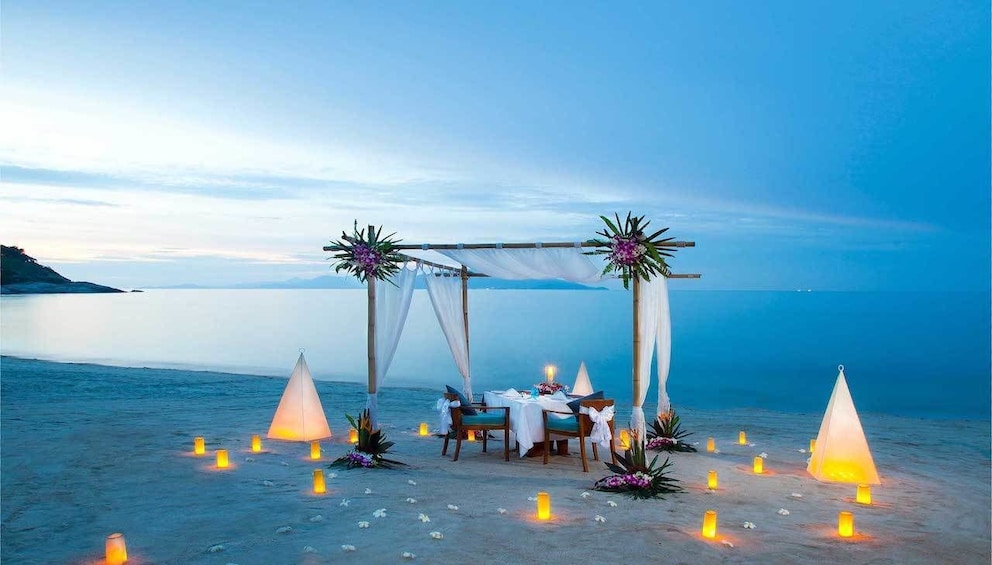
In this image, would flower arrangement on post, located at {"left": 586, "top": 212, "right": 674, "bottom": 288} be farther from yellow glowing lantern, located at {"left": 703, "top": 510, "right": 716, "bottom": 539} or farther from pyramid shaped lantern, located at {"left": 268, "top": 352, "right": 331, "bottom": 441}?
pyramid shaped lantern, located at {"left": 268, "top": 352, "right": 331, "bottom": 441}

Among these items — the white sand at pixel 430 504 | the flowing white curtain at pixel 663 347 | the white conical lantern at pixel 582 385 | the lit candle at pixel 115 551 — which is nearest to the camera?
the lit candle at pixel 115 551

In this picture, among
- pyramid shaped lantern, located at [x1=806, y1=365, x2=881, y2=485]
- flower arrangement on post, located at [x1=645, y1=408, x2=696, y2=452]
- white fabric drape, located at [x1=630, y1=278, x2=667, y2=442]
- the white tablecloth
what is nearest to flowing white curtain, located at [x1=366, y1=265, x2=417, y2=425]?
the white tablecloth

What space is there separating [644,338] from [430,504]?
3.69 metres

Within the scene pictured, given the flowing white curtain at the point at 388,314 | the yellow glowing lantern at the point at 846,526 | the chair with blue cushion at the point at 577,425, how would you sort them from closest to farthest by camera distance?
1. the yellow glowing lantern at the point at 846,526
2. the chair with blue cushion at the point at 577,425
3. the flowing white curtain at the point at 388,314

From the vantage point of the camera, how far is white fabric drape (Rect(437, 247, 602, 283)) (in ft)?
27.4

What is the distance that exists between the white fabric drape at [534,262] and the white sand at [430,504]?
235cm

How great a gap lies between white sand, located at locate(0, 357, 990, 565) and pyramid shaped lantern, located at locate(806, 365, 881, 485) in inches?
9.3

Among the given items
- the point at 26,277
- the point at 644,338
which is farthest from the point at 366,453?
the point at 26,277

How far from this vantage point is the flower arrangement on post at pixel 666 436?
8617 mm

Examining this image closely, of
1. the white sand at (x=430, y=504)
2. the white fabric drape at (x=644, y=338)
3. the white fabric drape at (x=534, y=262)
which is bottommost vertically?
the white sand at (x=430, y=504)

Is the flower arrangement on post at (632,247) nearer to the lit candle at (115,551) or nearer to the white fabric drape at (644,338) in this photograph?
the white fabric drape at (644,338)

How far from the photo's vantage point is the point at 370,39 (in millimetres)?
A: 12117

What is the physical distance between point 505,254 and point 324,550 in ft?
15.8

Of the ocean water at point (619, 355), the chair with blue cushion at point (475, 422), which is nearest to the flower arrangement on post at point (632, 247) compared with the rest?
the chair with blue cushion at point (475, 422)
